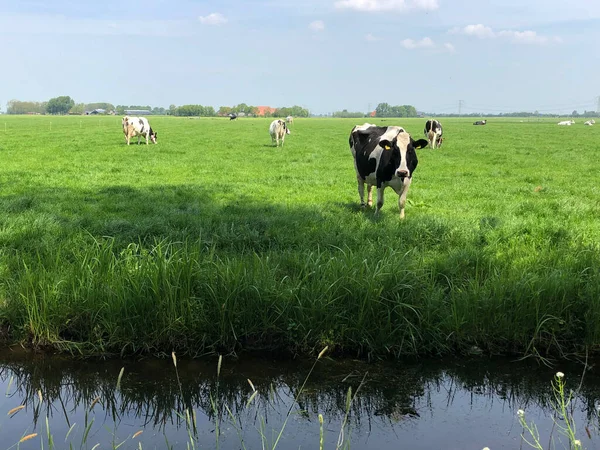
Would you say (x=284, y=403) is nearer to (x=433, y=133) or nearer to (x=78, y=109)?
(x=433, y=133)

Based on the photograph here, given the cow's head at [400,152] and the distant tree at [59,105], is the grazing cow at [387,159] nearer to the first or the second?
the cow's head at [400,152]

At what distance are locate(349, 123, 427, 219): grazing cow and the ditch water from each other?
17.0 ft

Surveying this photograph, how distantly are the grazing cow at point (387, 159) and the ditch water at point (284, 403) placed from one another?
519 centimetres

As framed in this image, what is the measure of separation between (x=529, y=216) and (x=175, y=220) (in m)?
6.64

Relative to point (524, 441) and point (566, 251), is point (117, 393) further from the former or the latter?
point (566, 251)

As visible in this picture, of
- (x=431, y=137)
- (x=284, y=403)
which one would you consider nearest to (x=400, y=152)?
(x=284, y=403)

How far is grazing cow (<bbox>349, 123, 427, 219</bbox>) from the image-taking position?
32.3 ft

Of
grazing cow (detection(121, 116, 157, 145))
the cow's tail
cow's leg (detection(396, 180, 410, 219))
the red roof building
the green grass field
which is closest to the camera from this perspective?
the green grass field

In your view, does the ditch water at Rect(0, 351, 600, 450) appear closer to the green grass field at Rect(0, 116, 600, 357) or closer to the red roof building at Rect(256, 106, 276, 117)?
the green grass field at Rect(0, 116, 600, 357)

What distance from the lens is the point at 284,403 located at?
449 centimetres

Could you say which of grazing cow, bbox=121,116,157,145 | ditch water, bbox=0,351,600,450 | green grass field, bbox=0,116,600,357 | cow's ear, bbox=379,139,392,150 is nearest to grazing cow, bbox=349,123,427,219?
cow's ear, bbox=379,139,392,150

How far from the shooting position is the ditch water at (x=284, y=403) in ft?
13.0

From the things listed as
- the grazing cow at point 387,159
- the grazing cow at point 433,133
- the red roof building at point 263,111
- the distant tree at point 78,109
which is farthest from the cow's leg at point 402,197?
the distant tree at point 78,109

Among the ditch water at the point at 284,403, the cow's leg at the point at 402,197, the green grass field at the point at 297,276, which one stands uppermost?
the cow's leg at the point at 402,197
